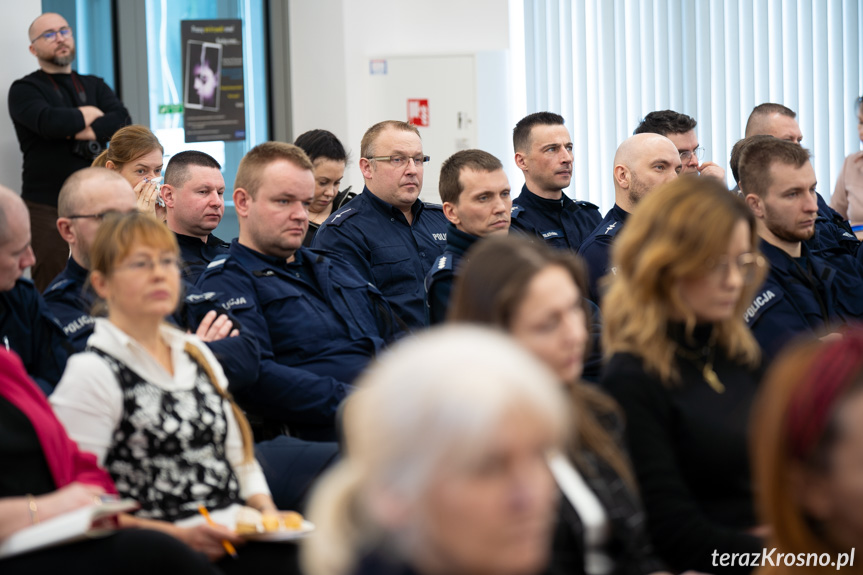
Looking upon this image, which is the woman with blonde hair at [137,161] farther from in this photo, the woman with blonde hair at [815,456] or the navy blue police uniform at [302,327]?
the woman with blonde hair at [815,456]

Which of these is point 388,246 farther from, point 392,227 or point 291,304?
point 291,304

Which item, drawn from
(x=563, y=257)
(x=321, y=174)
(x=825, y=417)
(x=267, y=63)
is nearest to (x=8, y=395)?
(x=563, y=257)

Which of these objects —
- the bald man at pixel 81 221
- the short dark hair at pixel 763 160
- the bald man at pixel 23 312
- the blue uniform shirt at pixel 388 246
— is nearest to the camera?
the bald man at pixel 23 312

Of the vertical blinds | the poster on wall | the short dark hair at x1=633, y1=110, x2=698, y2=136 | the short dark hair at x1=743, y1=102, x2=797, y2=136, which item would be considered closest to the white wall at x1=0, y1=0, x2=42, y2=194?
the poster on wall

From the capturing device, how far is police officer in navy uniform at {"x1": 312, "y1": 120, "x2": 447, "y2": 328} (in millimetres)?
4008

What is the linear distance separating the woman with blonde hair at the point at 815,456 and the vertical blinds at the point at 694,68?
5920mm

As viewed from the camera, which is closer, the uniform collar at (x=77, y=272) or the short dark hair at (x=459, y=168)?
the uniform collar at (x=77, y=272)

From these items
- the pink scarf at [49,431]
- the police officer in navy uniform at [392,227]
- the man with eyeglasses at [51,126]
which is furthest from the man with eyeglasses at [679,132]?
the pink scarf at [49,431]

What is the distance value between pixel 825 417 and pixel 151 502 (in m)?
1.40

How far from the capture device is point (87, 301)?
2.67 meters

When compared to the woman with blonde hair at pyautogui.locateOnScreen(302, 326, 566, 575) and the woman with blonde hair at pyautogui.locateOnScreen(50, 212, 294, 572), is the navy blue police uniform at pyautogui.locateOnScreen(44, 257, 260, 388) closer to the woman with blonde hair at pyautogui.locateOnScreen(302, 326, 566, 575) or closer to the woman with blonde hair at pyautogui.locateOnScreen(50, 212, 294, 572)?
the woman with blonde hair at pyautogui.locateOnScreen(50, 212, 294, 572)

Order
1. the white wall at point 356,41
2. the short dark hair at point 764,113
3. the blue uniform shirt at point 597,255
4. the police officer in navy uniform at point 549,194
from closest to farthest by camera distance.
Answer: the blue uniform shirt at point 597,255, the police officer in navy uniform at point 549,194, the short dark hair at point 764,113, the white wall at point 356,41

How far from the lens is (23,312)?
238 centimetres

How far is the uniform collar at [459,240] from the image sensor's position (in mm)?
3387
